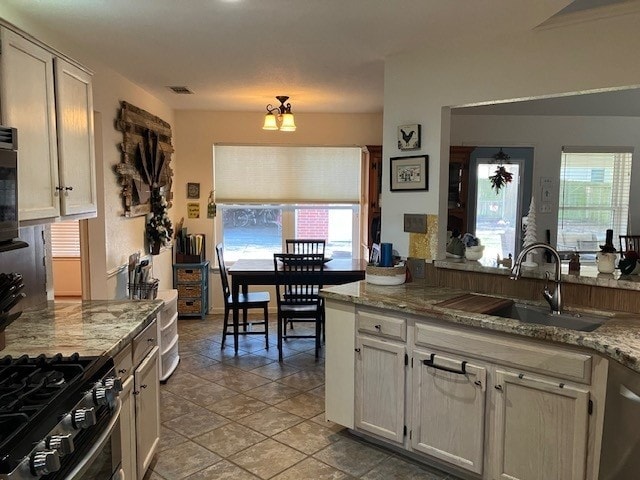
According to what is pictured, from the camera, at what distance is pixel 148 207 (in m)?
4.77

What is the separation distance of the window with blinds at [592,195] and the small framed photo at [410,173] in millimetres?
3396

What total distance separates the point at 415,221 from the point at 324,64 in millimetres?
1353

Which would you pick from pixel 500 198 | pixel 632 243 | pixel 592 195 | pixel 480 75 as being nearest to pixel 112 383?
pixel 480 75

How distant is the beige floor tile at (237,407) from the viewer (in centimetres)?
329

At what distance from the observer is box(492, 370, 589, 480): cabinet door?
2.06 meters

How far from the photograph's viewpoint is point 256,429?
10.1 ft

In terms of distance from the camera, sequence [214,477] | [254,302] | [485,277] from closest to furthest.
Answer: [214,477] → [485,277] → [254,302]

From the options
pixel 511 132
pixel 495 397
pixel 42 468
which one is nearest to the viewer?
pixel 42 468

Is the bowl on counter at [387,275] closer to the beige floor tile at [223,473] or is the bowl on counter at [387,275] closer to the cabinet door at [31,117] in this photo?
the beige floor tile at [223,473]

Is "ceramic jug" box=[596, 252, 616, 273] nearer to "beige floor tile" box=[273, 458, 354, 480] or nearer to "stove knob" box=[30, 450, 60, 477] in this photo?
"beige floor tile" box=[273, 458, 354, 480]

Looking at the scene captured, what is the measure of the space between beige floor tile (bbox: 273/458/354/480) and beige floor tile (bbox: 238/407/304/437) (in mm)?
416

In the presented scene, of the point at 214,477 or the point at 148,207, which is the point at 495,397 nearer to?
the point at 214,477

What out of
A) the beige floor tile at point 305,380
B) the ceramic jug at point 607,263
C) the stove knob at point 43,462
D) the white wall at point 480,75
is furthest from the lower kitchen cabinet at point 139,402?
the ceramic jug at point 607,263

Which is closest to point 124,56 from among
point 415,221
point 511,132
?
point 415,221
